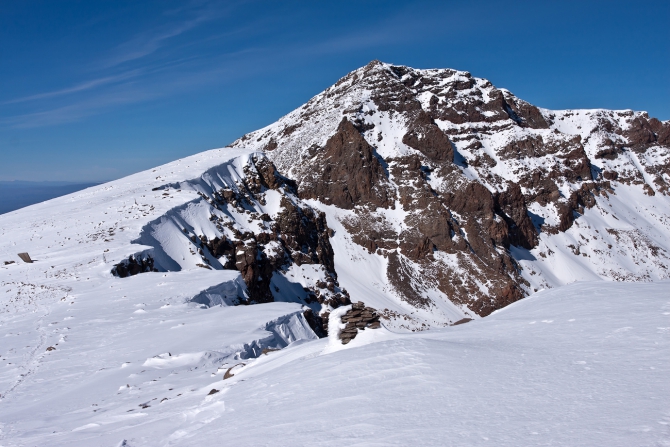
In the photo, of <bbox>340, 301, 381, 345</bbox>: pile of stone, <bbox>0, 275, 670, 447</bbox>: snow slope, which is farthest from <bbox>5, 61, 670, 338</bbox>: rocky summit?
<bbox>340, 301, 381, 345</bbox>: pile of stone

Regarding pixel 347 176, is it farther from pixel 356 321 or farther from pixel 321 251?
pixel 356 321

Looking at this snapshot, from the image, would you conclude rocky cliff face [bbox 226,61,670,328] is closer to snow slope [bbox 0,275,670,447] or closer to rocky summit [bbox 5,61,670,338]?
rocky summit [bbox 5,61,670,338]

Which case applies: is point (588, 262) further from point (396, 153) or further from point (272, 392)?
point (272, 392)

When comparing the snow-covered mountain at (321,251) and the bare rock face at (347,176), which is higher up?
the bare rock face at (347,176)

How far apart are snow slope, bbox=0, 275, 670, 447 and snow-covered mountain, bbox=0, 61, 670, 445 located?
0.10 meters

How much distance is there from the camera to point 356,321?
11375 millimetres

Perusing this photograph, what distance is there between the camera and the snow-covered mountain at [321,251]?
33.8ft

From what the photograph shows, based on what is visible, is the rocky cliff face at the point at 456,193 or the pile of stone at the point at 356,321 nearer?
the pile of stone at the point at 356,321

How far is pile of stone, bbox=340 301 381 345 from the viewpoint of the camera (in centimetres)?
1107

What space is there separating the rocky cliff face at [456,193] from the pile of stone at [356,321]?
1471 inches

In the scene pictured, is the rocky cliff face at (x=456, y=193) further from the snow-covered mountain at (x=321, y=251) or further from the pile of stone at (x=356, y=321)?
the pile of stone at (x=356, y=321)

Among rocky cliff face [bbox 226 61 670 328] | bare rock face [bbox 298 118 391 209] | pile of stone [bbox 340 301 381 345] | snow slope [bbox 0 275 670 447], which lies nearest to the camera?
snow slope [bbox 0 275 670 447]

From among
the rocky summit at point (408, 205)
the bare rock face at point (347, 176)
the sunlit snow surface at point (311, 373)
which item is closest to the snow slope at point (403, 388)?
the sunlit snow surface at point (311, 373)

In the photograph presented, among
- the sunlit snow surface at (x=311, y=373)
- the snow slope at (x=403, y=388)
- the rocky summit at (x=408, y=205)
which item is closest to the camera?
the snow slope at (x=403, y=388)
